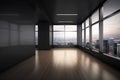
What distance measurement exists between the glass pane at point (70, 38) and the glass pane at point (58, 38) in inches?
24.4

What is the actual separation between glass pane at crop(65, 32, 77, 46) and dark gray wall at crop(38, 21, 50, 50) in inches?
189

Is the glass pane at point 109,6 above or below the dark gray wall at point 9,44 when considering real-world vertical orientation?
above

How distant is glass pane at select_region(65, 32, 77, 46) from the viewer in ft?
58.0

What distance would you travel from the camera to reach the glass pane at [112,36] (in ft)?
18.6

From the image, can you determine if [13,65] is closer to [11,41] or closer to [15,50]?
[15,50]

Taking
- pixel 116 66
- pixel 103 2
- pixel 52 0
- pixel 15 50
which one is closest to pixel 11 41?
pixel 15 50

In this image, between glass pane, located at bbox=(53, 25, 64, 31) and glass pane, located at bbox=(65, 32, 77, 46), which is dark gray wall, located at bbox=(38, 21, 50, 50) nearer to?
glass pane, located at bbox=(53, 25, 64, 31)

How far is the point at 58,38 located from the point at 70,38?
181 centimetres

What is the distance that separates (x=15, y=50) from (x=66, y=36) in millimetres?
12455

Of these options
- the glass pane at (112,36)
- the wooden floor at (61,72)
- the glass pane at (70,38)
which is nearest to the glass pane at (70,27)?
the glass pane at (70,38)

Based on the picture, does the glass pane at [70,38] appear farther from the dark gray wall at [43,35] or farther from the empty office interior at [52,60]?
the empty office interior at [52,60]

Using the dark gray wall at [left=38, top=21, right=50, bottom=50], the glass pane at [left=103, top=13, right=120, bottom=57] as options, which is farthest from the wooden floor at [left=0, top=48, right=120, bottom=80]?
the dark gray wall at [left=38, top=21, right=50, bottom=50]

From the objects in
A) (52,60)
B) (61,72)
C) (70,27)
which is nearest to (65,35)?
(70,27)

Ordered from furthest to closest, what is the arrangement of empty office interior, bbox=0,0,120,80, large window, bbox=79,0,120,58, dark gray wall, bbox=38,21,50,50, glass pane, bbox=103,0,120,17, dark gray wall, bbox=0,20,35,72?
dark gray wall, bbox=38,21,50,50
glass pane, bbox=103,0,120,17
large window, bbox=79,0,120,58
dark gray wall, bbox=0,20,35,72
empty office interior, bbox=0,0,120,80
